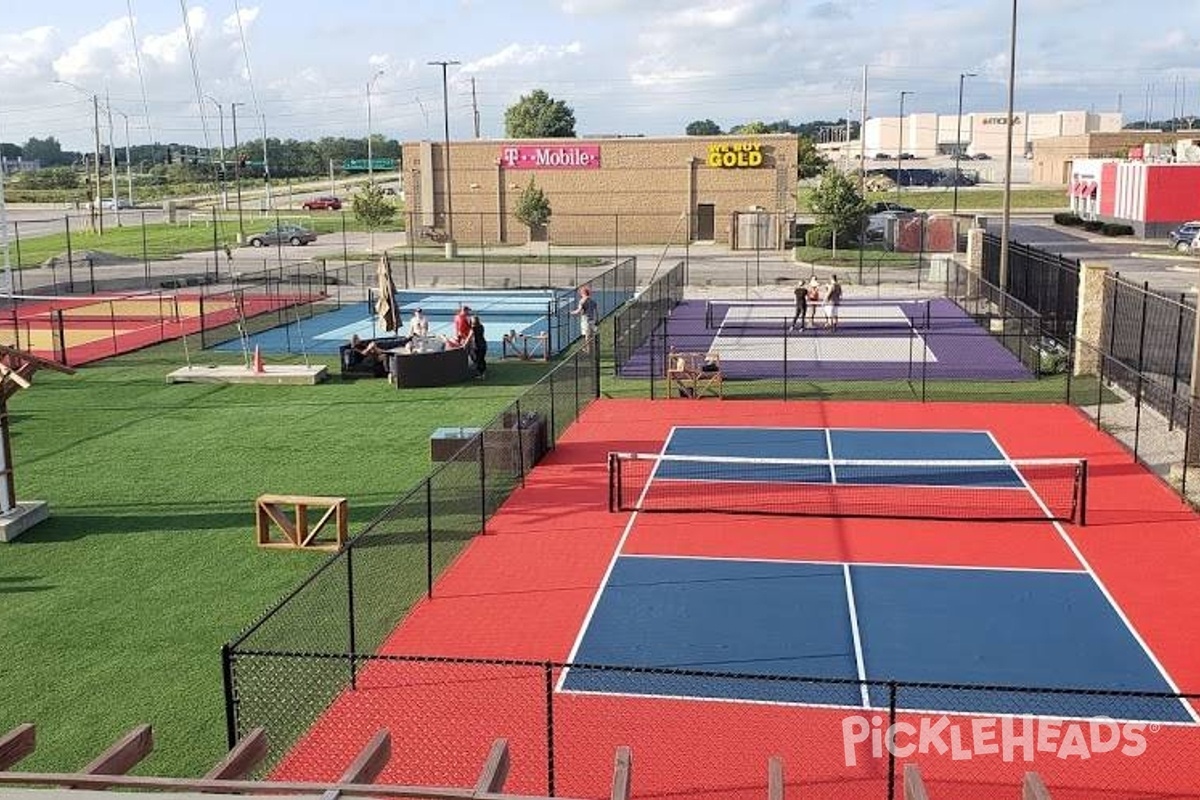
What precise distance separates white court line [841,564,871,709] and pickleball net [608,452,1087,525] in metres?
2.75

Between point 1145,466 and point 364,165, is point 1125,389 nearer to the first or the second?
point 1145,466

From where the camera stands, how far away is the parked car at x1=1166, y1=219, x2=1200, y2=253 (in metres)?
65.9

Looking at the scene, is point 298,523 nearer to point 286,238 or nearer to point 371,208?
point 371,208

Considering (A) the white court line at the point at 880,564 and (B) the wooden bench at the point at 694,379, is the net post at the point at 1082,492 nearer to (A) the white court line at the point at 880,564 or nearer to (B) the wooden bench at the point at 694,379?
(A) the white court line at the point at 880,564

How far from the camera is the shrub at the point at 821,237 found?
233 ft

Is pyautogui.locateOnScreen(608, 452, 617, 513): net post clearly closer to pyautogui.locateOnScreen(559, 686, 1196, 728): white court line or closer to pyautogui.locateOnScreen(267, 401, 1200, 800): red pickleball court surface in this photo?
pyautogui.locateOnScreen(267, 401, 1200, 800): red pickleball court surface

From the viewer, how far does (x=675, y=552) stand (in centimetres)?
1678

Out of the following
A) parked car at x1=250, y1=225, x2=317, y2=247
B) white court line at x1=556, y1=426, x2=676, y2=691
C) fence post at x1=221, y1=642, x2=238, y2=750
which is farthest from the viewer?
parked car at x1=250, y1=225, x2=317, y2=247

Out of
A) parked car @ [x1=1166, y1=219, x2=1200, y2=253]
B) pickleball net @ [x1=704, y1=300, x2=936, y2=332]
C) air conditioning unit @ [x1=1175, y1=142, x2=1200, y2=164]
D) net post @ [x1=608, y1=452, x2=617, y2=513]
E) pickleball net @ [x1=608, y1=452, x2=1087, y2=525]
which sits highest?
air conditioning unit @ [x1=1175, y1=142, x2=1200, y2=164]

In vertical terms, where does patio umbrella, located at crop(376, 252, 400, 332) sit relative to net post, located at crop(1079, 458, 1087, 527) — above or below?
above

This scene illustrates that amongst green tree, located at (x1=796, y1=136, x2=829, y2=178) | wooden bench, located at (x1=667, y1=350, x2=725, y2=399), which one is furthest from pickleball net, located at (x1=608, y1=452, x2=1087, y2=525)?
green tree, located at (x1=796, y1=136, x2=829, y2=178)

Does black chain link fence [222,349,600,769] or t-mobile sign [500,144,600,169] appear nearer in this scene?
black chain link fence [222,349,600,769]

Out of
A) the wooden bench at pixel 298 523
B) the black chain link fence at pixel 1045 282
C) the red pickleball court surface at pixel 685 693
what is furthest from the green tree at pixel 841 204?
the wooden bench at pixel 298 523

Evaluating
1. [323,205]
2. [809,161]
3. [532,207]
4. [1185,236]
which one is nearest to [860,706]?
[532,207]
